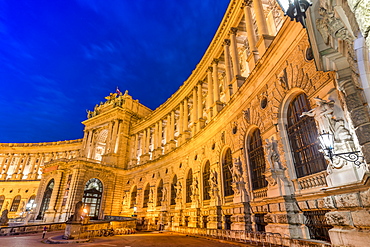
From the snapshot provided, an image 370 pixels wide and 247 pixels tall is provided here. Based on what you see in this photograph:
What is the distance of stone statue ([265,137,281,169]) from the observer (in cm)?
1060

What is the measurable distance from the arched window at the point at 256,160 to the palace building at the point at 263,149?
0.08 m

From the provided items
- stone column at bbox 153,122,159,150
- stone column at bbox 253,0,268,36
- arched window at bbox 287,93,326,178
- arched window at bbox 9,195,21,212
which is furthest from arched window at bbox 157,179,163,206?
arched window at bbox 9,195,21,212

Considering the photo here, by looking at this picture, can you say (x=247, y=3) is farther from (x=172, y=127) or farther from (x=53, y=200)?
(x=53, y=200)

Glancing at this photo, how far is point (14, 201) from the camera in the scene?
52094 millimetres

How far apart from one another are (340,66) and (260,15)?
40.6 ft

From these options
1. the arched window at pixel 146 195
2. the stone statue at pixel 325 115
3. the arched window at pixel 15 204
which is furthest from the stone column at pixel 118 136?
the stone statue at pixel 325 115

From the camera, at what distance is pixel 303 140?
9.91m

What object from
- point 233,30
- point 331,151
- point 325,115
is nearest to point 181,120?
point 233,30

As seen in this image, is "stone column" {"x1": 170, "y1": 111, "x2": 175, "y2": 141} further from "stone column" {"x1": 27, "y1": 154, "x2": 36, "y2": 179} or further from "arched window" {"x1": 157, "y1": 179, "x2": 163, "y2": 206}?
"stone column" {"x1": 27, "y1": 154, "x2": 36, "y2": 179}

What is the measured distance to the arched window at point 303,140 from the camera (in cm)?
915

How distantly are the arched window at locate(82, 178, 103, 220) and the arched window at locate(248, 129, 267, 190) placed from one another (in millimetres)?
30459

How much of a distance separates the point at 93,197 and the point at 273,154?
3371cm

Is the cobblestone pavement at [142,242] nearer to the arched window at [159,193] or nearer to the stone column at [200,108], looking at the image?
the stone column at [200,108]

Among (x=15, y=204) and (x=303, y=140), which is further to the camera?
(x=15, y=204)
